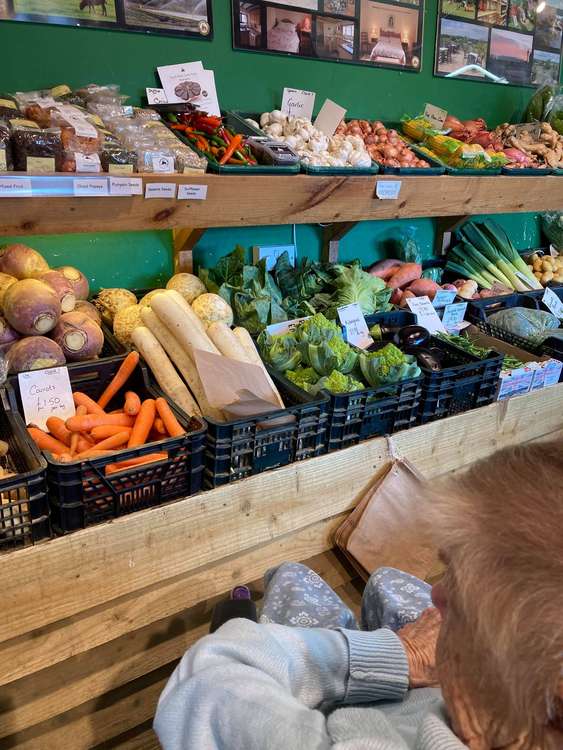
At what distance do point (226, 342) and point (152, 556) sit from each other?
2.50 feet

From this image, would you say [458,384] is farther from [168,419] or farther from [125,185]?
[125,185]

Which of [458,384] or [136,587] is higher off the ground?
[458,384]

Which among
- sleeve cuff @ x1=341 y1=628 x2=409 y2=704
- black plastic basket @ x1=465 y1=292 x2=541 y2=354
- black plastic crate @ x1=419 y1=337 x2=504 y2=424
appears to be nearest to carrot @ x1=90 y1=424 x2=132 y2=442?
sleeve cuff @ x1=341 y1=628 x2=409 y2=704

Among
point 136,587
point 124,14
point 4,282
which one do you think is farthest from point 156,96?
point 136,587

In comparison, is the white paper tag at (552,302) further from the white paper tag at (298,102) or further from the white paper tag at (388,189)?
the white paper tag at (298,102)

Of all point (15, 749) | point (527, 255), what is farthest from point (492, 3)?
point (15, 749)

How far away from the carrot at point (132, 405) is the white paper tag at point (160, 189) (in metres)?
0.63

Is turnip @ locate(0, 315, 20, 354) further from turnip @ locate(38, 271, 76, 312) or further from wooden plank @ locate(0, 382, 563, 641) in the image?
wooden plank @ locate(0, 382, 563, 641)

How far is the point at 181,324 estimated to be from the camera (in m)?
2.02

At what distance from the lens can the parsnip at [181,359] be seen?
6.24 feet

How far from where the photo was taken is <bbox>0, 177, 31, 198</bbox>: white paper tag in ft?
5.21

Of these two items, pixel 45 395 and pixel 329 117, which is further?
pixel 329 117

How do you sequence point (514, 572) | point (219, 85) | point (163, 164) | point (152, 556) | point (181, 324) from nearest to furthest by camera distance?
point (514, 572) → point (152, 556) → point (163, 164) → point (181, 324) → point (219, 85)

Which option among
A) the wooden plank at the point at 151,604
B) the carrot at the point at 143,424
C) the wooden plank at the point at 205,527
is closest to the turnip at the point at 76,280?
the carrot at the point at 143,424
